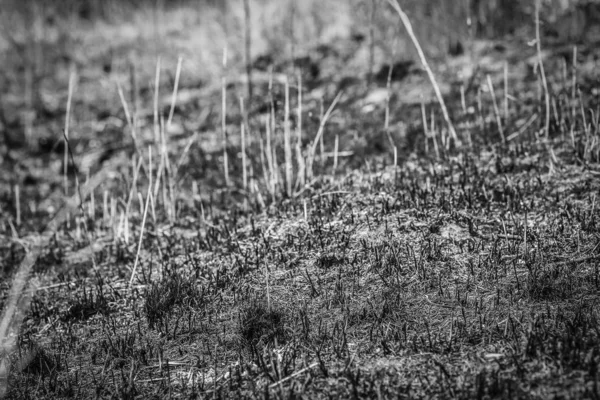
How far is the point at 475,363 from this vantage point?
2951 millimetres

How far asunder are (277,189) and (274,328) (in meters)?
2.22

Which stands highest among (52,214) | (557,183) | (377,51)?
(377,51)

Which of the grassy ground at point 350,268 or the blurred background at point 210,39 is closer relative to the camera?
the grassy ground at point 350,268

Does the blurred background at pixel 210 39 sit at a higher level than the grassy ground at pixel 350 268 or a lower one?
higher

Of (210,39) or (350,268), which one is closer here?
(350,268)

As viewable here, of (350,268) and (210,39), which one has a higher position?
(210,39)

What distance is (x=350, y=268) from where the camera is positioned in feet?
13.2

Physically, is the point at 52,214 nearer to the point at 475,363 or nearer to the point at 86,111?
the point at 86,111

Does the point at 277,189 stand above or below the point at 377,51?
below

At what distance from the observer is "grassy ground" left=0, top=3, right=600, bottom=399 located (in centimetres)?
305

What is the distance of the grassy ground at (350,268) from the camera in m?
3.05

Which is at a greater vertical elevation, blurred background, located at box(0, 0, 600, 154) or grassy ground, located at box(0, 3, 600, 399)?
blurred background, located at box(0, 0, 600, 154)

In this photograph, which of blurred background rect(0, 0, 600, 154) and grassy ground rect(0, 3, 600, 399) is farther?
blurred background rect(0, 0, 600, 154)

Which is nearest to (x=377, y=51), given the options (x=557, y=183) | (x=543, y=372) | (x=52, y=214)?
(x=557, y=183)
